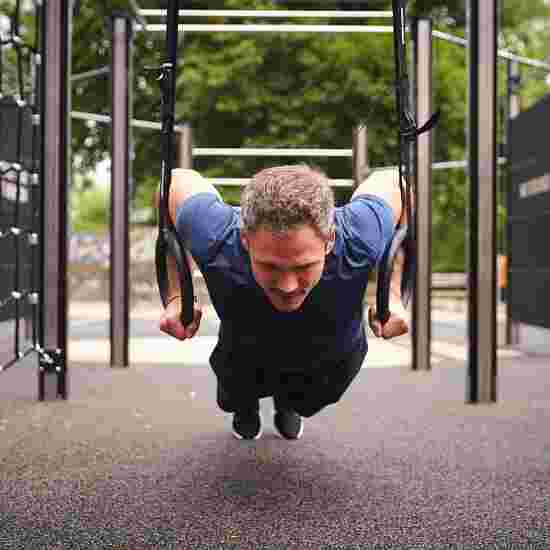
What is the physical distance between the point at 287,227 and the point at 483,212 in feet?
7.13

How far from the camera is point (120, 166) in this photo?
462 centimetres

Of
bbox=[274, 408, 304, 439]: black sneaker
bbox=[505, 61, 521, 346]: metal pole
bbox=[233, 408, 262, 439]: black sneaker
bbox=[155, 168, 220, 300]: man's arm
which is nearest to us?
bbox=[155, 168, 220, 300]: man's arm

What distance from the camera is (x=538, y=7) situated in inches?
663

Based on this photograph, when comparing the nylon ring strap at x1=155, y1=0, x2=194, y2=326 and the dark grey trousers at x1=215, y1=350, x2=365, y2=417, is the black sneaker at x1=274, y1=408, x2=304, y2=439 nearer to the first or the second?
the dark grey trousers at x1=215, y1=350, x2=365, y2=417

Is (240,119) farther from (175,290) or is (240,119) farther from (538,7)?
(175,290)

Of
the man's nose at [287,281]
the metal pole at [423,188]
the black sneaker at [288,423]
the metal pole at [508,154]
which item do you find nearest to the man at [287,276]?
the man's nose at [287,281]

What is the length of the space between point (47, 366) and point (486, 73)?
2.51 meters

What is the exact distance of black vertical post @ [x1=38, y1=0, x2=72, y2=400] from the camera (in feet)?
11.3

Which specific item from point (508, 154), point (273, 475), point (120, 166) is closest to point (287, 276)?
point (273, 475)

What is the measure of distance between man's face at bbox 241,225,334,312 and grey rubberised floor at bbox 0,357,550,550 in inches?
22.0

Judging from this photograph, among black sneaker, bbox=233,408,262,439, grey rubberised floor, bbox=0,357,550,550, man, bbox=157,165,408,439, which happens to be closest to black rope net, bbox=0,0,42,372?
grey rubberised floor, bbox=0,357,550,550

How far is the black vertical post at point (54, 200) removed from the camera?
345 cm

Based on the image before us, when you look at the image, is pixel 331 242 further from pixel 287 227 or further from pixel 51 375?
pixel 51 375

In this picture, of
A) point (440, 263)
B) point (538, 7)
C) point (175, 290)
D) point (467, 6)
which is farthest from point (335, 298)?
point (538, 7)
